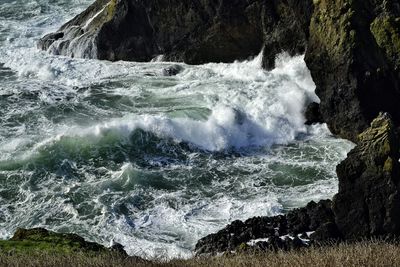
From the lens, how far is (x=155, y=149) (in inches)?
859

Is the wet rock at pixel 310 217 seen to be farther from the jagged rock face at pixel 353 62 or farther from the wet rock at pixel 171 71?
the wet rock at pixel 171 71

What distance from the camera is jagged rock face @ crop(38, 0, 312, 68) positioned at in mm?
26391

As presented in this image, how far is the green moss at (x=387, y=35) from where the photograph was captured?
22375mm

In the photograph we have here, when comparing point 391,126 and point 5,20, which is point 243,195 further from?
point 5,20

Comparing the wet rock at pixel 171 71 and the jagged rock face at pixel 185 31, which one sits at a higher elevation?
the jagged rock face at pixel 185 31

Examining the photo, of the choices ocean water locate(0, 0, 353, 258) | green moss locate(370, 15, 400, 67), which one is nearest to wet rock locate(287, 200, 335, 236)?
ocean water locate(0, 0, 353, 258)

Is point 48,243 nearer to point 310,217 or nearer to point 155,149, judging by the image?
point 310,217

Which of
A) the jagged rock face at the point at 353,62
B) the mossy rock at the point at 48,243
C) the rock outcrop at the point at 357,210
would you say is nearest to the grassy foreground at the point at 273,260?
the mossy rock at the point at 48,243

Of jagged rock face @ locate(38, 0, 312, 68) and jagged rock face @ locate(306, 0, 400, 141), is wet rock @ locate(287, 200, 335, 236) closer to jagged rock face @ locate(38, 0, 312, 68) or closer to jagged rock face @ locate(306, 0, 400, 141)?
jagged rock face @ locate(306, 0, 400, 141)

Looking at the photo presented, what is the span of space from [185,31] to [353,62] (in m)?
9.86

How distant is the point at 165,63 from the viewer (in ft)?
96.8

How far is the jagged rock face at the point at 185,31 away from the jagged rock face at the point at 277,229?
10.0 m

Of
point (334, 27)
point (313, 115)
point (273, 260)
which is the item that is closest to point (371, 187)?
point (273, 260)

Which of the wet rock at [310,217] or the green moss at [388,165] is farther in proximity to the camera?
the wet rock at [310,217]
